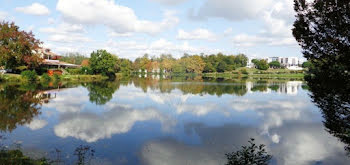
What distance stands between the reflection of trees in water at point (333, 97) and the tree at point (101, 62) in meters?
61.8

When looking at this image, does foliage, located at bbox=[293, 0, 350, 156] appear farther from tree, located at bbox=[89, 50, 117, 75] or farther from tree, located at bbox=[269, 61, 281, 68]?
tree, located at bbox=[269, 61, 281, 68]

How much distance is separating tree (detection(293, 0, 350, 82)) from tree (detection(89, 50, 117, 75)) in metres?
62.5

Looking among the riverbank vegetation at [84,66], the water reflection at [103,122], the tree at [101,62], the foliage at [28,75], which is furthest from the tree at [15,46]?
the water reflection at [103,122]

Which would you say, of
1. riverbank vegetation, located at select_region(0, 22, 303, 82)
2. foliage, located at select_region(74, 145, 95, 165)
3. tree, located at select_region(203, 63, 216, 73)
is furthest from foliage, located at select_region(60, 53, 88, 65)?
foliage, located at select_region(74, 145, 95, 165)

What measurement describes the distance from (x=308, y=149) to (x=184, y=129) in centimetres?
540

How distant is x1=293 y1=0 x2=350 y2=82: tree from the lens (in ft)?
24.6

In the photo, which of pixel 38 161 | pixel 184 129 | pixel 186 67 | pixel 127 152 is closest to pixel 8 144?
pixel 38 161

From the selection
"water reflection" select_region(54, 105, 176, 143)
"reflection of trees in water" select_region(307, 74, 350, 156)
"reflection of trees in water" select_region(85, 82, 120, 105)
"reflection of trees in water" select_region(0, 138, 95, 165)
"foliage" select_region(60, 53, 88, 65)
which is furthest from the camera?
"foliage" select_region(60, 53, 88, 65)

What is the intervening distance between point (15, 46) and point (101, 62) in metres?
27.7

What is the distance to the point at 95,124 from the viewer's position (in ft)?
44.4

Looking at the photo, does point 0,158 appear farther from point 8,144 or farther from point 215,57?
point 215,57

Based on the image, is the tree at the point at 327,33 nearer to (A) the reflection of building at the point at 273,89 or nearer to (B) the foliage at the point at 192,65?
(A) the reflection of building at the point at 273,89

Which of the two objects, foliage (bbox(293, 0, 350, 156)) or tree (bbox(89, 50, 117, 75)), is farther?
tree (bbox(89, 50, 117, 75))

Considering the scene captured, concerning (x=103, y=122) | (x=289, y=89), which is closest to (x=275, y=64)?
(x=289, y=89)
